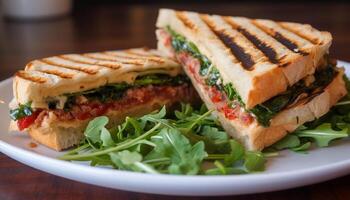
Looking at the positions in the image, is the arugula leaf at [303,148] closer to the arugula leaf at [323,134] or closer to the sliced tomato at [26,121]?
the arugula leaf at [323,134]

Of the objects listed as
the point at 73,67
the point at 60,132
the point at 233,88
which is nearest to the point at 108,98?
the point at 73,67

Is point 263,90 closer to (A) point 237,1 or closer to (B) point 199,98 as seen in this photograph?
(B) point 199,98

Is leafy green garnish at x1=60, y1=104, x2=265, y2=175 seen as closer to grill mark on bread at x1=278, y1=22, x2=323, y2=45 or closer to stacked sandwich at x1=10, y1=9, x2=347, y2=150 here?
stacked sandwich at x1=10, y1=9, x2=347, y2=150

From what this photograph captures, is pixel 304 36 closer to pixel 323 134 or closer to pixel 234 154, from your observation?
pixel 323 134

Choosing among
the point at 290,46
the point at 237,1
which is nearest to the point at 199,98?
the point at 290,46

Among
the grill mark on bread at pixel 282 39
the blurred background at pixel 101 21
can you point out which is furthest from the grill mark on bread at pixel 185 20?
the blurred background at pixel 101 21

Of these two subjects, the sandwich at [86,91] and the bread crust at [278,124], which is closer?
the bread crust at [278,124]

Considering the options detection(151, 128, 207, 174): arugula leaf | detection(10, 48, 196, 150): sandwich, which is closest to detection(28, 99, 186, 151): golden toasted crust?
detection(10, 48, 196, 150): sandwich
